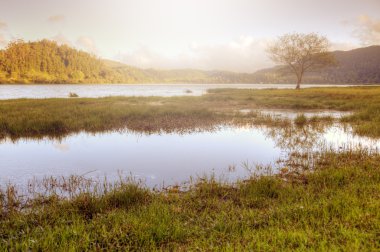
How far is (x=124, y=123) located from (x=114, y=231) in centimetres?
1477

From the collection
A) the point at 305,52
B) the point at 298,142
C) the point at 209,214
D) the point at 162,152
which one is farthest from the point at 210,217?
the point at 305,52

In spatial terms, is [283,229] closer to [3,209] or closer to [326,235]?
[326,235]

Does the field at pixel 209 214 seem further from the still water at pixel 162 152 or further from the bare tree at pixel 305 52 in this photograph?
the bare tree at pixel 305 52

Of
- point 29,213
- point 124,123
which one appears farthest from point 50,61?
point 29,213

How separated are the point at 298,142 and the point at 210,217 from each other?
30.8 feet

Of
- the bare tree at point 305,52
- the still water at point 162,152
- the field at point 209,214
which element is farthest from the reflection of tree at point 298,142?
the bare tree at point 305,52

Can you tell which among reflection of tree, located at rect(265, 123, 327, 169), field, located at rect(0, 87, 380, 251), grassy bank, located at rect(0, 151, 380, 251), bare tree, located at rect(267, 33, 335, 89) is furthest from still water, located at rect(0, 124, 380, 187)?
bare tree, located at rect(267, 33, 335, 89)

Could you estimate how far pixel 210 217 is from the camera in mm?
5551

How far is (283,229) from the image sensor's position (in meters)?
4.80

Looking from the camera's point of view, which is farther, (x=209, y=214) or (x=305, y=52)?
(x=305, y=52)

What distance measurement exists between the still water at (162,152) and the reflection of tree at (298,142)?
0.13 ft

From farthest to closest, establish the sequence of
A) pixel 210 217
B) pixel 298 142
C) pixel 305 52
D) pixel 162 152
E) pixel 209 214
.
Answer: pixel 305 52, pixel 298 142, pixel 162 152, pixel 209 214, pixel 210 217

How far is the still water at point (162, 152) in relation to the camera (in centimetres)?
909

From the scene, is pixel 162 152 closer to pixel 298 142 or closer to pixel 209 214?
pixel 209 214
